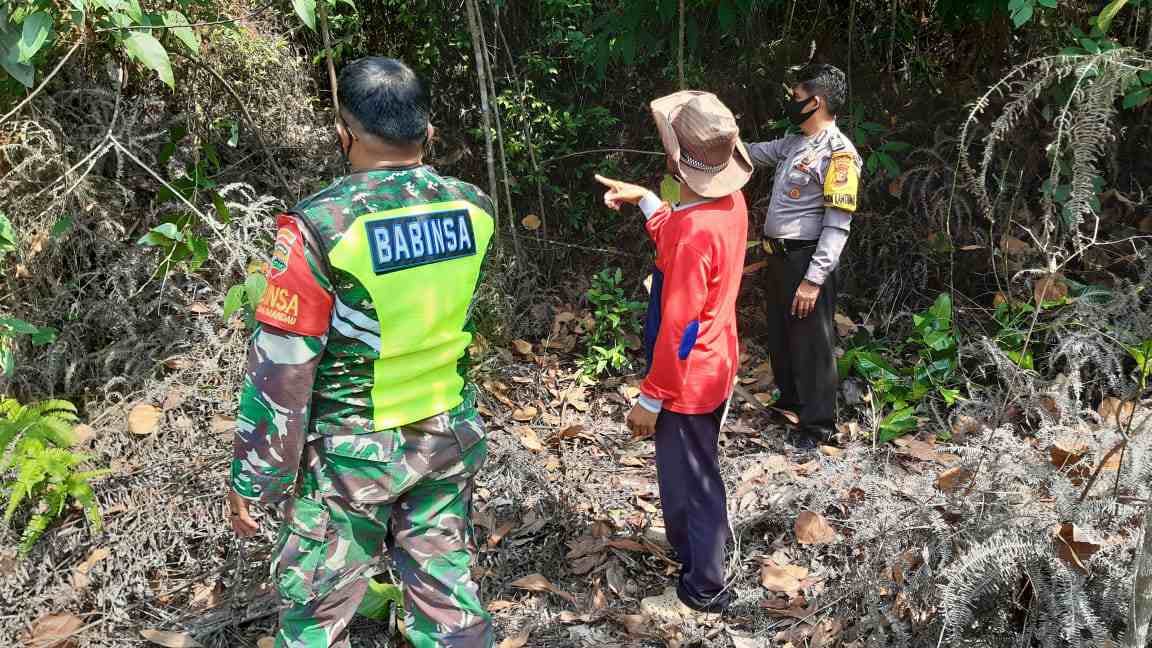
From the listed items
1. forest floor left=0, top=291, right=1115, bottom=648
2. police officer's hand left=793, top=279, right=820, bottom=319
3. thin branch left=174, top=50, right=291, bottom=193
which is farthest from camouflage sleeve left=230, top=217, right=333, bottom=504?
police officer's hand left=793, top=279, right=820, bottom=319

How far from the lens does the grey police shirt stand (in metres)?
3.74

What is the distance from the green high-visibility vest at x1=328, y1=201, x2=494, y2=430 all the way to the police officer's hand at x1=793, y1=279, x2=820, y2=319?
2.08m

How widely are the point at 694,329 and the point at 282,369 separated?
1285 mm

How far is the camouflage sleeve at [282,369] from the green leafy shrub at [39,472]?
5.00 feet

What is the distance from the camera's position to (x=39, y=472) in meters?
3.05

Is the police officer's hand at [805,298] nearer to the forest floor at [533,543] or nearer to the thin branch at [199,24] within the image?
the forest floor at [533,543]

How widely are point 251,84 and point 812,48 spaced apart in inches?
129

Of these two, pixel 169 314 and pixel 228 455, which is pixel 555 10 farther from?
pixel 228 455

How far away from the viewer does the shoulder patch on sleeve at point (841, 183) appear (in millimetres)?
3682

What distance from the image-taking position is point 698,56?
5.07 meters

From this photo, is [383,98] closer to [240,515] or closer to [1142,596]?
[240,515]

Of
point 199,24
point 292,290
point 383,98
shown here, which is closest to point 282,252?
point 292,290

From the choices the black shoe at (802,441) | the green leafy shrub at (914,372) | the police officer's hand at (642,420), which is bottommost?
the black shoe at (802,441)

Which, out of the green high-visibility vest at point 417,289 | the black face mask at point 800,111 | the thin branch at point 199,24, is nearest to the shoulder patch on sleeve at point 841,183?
the black face mask at point 800,111
